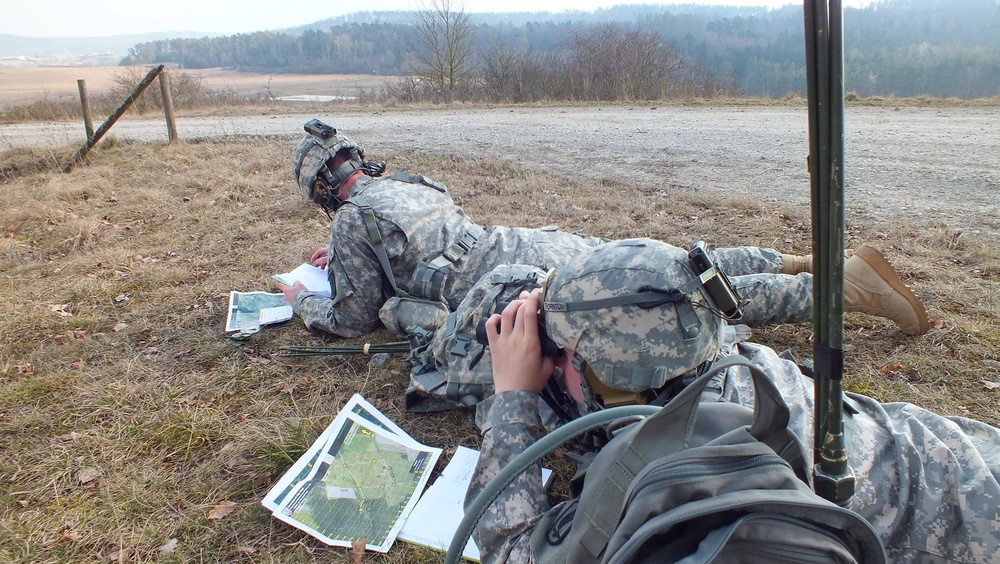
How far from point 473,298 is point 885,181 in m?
5.22

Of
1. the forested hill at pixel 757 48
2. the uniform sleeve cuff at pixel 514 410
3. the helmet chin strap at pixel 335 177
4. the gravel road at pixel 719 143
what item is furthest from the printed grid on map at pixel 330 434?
the forested hill at pixel 757 48

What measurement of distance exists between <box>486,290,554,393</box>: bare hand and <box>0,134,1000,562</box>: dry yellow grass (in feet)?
2.46

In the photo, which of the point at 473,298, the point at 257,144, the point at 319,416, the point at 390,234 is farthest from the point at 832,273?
the point at 257,144

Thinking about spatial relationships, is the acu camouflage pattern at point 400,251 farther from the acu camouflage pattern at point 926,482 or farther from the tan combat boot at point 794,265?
the acu camouflage pattern at point 926,482

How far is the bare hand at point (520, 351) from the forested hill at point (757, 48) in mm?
15945

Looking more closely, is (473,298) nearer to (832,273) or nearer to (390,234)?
(390,234)

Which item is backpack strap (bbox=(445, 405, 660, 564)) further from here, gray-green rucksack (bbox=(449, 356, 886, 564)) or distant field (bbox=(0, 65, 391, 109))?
distant field (bbox=(0, 65, 391, 109))

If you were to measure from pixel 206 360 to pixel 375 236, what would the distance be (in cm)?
125

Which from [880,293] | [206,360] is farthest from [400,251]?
[880,293]

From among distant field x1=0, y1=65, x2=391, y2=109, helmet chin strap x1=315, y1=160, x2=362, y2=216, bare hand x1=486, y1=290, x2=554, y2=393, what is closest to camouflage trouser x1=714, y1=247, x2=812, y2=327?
bare hand x1=486, y1=290, x2=554, y2=393

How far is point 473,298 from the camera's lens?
2682mm

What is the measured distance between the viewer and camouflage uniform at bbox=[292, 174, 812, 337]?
3.34m

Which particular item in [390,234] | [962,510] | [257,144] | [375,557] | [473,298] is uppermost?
[257,144]
